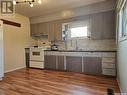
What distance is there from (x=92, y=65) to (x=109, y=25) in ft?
4.83

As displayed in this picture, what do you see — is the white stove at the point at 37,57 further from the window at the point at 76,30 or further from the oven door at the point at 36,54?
the window at the point at 76,30

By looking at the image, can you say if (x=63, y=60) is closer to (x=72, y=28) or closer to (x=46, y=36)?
(x=72, y=28)

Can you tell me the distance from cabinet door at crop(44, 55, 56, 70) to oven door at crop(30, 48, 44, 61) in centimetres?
25

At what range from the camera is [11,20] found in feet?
15.4

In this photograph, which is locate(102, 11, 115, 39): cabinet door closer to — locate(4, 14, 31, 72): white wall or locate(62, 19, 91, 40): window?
locate(62, 19, 91, 40): window

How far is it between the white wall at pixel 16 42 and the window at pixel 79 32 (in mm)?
2328

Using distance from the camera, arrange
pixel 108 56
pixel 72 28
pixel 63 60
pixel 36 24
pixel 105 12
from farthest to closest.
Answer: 1. pixel 36 24
2. pixel 72 28
3. pixel 63 60
4. pixel 105 12
5. pixel 108 56

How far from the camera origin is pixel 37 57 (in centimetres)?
501

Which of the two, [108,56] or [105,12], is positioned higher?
[105,12]

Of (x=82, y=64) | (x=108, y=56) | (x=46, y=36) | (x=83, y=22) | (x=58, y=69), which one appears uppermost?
(x=83, y=22)

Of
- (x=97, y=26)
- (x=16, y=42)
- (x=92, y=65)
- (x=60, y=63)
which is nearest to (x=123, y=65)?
(x=92, y=65)

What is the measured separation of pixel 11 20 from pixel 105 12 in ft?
12.1

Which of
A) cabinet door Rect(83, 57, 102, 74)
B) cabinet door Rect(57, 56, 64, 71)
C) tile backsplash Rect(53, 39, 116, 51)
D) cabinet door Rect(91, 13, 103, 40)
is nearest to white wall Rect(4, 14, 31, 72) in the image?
tile backsplash Rect(53, 39, 116, 51)

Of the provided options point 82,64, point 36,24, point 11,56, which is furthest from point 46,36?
point 82,64
